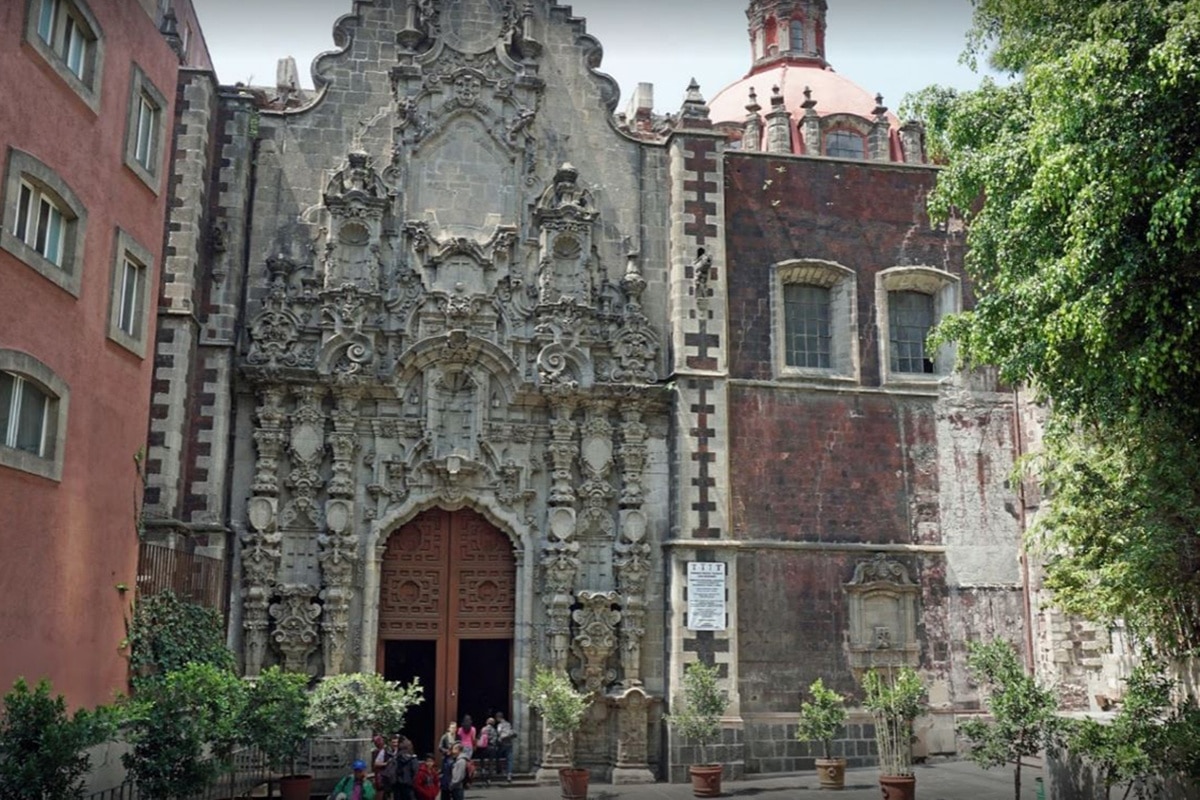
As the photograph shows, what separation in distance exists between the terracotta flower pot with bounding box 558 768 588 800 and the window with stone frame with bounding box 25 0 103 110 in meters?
11.9

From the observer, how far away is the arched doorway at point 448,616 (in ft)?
65.4

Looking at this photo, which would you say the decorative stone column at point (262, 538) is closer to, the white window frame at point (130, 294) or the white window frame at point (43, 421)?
the white window frame at point (130, 294)

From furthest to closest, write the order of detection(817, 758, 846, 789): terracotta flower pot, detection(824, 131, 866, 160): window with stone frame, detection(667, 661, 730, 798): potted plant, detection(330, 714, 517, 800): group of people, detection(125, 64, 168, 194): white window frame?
detection(824, 131, 866, 160): window with stone frame
detection(667, 661, 730, 798): potted plant
detection(817, 758, 846, 789): terracotta flower pot
detection(125, 64, 168, 194): white window frame
detection(330, 714, 517, 800): group of people

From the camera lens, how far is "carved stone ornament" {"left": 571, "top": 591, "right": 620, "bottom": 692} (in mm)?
19875

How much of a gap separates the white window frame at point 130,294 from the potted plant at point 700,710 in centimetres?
1033

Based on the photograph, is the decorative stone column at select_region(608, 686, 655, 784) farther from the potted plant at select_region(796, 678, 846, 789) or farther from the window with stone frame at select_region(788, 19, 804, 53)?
the window with stone frame at select_region(788, 19, 804, 53)

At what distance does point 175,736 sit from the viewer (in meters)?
12.8

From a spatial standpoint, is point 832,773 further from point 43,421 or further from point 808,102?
point 808,102

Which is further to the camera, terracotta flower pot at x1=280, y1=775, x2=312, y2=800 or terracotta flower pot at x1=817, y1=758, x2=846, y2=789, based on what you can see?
terracotta flower pot at x1=817, y1=758, x2=846, y2=789

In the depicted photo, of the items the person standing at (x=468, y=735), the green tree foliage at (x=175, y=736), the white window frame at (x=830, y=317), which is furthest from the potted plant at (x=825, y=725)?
the green tree foliage at (x=175, y=736)

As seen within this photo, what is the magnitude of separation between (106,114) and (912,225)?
15.3 metres

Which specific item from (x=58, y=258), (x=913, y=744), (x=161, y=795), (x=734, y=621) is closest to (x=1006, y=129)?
(x=734, y=621)

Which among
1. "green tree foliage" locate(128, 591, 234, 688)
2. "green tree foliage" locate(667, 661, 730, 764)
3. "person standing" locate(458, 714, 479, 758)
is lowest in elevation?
"person standing" locate(458, 714, 479, 758)

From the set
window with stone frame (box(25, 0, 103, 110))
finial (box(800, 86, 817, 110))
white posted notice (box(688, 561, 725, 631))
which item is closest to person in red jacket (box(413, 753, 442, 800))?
→ white posted notice (box(688, 561, 725, 631))
